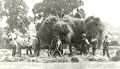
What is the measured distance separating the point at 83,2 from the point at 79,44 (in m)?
0.51

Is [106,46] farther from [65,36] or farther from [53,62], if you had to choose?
[53,62]

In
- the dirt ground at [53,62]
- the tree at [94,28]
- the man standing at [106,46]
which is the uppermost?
the tree at [94,28]

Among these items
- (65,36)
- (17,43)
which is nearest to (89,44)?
(65,36)

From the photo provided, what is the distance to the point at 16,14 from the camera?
158 inches

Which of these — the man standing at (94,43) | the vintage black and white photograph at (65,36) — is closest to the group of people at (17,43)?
the vintage black and white photograph at (65,36)

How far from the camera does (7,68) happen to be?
3941 millimetres

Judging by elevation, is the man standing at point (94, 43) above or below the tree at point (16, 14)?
below

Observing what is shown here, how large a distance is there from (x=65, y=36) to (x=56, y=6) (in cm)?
38

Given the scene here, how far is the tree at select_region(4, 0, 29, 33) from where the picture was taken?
399cm

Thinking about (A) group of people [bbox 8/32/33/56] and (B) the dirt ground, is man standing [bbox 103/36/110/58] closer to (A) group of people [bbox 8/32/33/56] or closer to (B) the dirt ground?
(B) the dirt ground

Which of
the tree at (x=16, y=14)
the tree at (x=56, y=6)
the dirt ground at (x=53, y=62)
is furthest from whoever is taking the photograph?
the tree at (x=16, y=14)

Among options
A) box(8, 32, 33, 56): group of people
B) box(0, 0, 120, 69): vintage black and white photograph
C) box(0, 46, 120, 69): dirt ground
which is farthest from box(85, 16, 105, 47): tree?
box(8, 32, 33, 56): group of people

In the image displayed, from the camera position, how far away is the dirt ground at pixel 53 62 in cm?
378

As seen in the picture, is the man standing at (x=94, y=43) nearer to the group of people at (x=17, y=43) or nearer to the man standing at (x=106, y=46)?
the man standing at (x=106, y=46)
